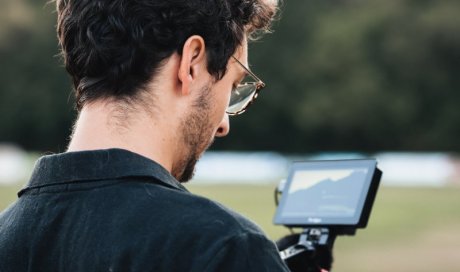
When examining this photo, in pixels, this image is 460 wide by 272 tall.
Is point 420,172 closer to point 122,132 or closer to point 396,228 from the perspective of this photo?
point 396,228

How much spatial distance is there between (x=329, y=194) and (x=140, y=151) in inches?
36.3

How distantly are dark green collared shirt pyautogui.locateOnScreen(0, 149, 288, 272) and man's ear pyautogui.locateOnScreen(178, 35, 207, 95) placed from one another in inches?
6.4

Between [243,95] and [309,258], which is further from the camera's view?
[309,258]

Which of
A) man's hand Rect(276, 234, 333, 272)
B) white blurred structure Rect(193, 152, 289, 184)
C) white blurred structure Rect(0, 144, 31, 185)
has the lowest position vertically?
white blurred structure Rect(0, 144, 31, 185)

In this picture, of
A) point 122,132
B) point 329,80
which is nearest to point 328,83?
point 329,80

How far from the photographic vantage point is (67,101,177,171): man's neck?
1444mm

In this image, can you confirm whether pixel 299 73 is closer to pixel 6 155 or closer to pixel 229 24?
pixel 6 155

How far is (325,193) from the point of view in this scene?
228 cm

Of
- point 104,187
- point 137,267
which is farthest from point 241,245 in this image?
point 104,187

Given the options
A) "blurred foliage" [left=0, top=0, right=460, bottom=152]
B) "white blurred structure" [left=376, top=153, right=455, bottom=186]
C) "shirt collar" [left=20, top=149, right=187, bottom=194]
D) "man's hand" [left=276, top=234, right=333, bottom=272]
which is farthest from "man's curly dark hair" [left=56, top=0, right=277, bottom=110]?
"blurred foliage" [left=0, top=0, right=460, bottom=152]

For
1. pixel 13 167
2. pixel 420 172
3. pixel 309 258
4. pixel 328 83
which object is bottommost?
pixel 13 167

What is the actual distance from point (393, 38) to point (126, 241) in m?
39.1

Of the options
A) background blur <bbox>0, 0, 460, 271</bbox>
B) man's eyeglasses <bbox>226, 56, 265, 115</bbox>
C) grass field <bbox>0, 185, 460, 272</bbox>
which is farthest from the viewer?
background blur <bbox>0, 0, 460, 271</bbox>

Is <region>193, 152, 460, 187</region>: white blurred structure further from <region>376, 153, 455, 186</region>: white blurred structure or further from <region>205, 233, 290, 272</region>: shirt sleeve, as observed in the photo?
<region>205, 233, 290, 272</region>: shirt sleeve
